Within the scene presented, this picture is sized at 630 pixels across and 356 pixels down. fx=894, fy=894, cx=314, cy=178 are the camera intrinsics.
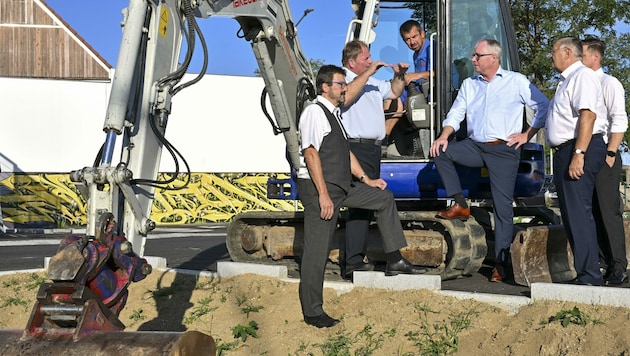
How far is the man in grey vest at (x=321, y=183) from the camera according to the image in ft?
A: 22.0

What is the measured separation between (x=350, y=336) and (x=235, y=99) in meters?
24.0

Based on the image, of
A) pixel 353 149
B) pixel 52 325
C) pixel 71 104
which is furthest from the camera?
pixel 71 104

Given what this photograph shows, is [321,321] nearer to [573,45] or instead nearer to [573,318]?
[573,318]

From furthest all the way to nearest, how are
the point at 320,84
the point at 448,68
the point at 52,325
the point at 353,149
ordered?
the point at 448,68, the point at 353,149, the point at 320,84, the point at 52,325

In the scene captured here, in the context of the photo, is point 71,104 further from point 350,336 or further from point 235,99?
point 350,336

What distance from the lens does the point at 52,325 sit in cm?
459

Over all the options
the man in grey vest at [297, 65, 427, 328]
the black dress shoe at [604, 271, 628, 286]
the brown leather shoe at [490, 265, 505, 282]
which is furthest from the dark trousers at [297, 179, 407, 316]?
the black dress shoe at [604, 271, 628, 286]

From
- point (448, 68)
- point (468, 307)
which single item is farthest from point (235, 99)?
point (468, 307)

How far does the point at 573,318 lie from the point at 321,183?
6.62 feet

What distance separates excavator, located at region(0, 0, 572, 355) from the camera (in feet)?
15.1

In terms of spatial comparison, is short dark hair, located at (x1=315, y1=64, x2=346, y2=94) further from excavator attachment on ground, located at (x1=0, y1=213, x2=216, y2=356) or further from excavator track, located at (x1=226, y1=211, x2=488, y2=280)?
excavator attachment on ground, located at (x1=0, y1=213, x2=216, y2=356)

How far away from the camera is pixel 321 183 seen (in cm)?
664

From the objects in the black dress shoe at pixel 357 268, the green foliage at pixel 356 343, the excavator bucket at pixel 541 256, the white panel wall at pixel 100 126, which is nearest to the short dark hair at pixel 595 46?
the excavator bucket at pixel 541 256

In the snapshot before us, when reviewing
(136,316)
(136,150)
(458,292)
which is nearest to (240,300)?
(136,316)
